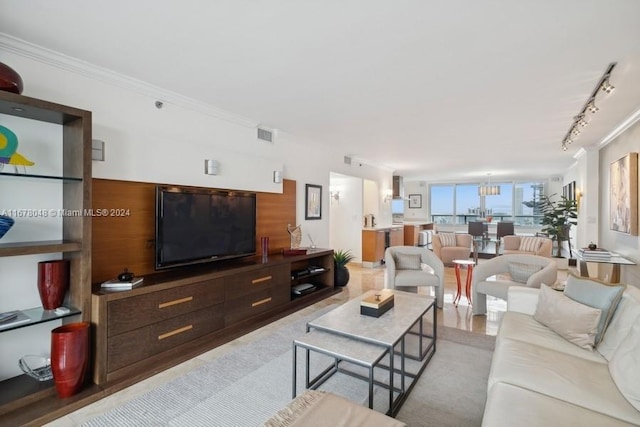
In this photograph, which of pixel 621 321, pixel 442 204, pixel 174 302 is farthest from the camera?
pixel 442 204

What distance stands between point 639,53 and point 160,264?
14.4 ft

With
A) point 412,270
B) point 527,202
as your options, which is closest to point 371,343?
point 412,270

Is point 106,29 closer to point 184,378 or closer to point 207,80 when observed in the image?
point 207,80

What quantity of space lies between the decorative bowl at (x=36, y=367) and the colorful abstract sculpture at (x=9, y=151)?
1.42 m

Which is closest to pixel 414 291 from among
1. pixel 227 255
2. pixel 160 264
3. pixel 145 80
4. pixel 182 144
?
pixel 227 255

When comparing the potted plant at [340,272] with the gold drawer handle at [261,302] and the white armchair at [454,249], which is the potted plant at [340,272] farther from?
the white armchair at [454,249]

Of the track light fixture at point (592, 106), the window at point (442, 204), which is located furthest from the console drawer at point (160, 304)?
the window at point (442, 204)

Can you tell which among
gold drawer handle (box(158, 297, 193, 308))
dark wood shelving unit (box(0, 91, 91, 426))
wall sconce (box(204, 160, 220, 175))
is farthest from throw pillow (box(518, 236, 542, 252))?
dark wood shelving unit (box(0, 91, 91, 426))

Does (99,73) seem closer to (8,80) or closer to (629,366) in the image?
(8,80)

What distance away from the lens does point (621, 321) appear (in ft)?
6.36

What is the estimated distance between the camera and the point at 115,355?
2379 millimetres

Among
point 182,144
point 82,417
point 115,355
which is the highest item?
point 182,144

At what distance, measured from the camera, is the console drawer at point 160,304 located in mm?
2383

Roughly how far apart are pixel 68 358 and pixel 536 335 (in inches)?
132
